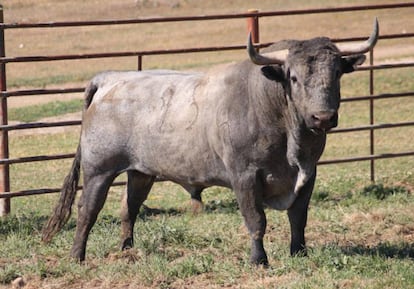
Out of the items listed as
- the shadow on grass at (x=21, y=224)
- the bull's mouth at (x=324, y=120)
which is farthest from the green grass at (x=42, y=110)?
the bull's mouth at (x=324, y=120)

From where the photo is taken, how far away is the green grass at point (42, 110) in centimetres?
1816

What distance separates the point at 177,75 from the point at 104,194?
115 cm

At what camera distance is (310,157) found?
779cm

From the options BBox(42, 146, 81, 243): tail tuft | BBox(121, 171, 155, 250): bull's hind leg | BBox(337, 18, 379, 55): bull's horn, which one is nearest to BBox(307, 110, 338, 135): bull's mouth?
BBox(337, 18, 379, 55): bull's horn

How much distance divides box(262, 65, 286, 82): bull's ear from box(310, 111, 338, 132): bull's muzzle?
497mm

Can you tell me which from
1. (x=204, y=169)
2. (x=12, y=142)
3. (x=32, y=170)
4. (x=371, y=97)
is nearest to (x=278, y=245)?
(x=204, y=169)

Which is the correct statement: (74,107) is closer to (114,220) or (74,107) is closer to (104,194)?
(114,220)

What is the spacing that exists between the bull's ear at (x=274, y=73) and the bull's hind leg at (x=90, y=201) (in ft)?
5.92

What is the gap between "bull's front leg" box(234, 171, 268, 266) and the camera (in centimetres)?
784

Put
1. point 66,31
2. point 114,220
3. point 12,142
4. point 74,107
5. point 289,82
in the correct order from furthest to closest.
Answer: point 66,31 < point 74,107 < point 12,142 < point 114,220 < point 289,82

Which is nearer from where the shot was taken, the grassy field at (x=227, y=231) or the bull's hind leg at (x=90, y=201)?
the grassy field at (x=227, y=231)

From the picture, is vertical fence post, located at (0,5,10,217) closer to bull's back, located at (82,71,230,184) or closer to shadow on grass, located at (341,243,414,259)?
bull's back, located at (82,71,230,184)

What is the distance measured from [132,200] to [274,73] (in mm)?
2049

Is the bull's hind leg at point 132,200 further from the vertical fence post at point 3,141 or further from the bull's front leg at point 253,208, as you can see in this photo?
the vertical fence post at point 3,141
